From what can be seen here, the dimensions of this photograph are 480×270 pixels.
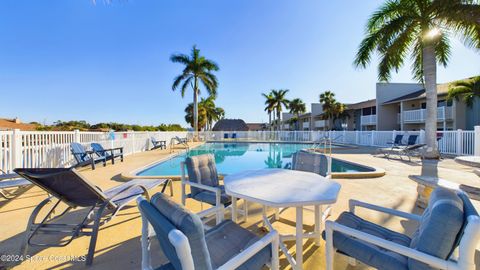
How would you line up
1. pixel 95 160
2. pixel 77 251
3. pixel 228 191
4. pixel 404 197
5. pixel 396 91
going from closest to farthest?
pixel 228 191
pixel 77 251
pixel 404 197
pixel 95 160
pixel 396 91

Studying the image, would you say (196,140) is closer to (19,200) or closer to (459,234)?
(19,200)

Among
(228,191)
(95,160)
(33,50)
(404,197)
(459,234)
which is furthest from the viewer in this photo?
(33,50)

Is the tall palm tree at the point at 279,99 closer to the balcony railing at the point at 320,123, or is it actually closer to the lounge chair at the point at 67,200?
the balcony railing at the point at 320,123

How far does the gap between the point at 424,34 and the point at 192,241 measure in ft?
31.9

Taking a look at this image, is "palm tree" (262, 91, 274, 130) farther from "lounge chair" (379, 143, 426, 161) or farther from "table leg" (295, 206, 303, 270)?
"table leg" (295, 206, 303, 270)

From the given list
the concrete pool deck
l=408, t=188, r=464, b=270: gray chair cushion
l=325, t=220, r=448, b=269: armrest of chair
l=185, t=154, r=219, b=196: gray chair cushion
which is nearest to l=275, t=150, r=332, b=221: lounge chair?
the concrete pool deck

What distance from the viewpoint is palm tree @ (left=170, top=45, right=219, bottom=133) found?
60.7ft

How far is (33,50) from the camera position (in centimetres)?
1381

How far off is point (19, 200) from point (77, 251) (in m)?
2.66

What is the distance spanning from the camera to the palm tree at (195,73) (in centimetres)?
1850

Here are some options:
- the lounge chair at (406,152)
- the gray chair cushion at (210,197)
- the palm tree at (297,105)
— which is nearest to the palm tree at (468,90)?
the lounge chair at (406,152)

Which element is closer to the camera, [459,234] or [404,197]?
[459,234]

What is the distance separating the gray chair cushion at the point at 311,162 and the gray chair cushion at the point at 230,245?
183 cm

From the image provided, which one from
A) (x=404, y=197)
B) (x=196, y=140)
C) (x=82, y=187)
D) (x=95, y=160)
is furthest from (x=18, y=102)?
(x=404, y=197)
